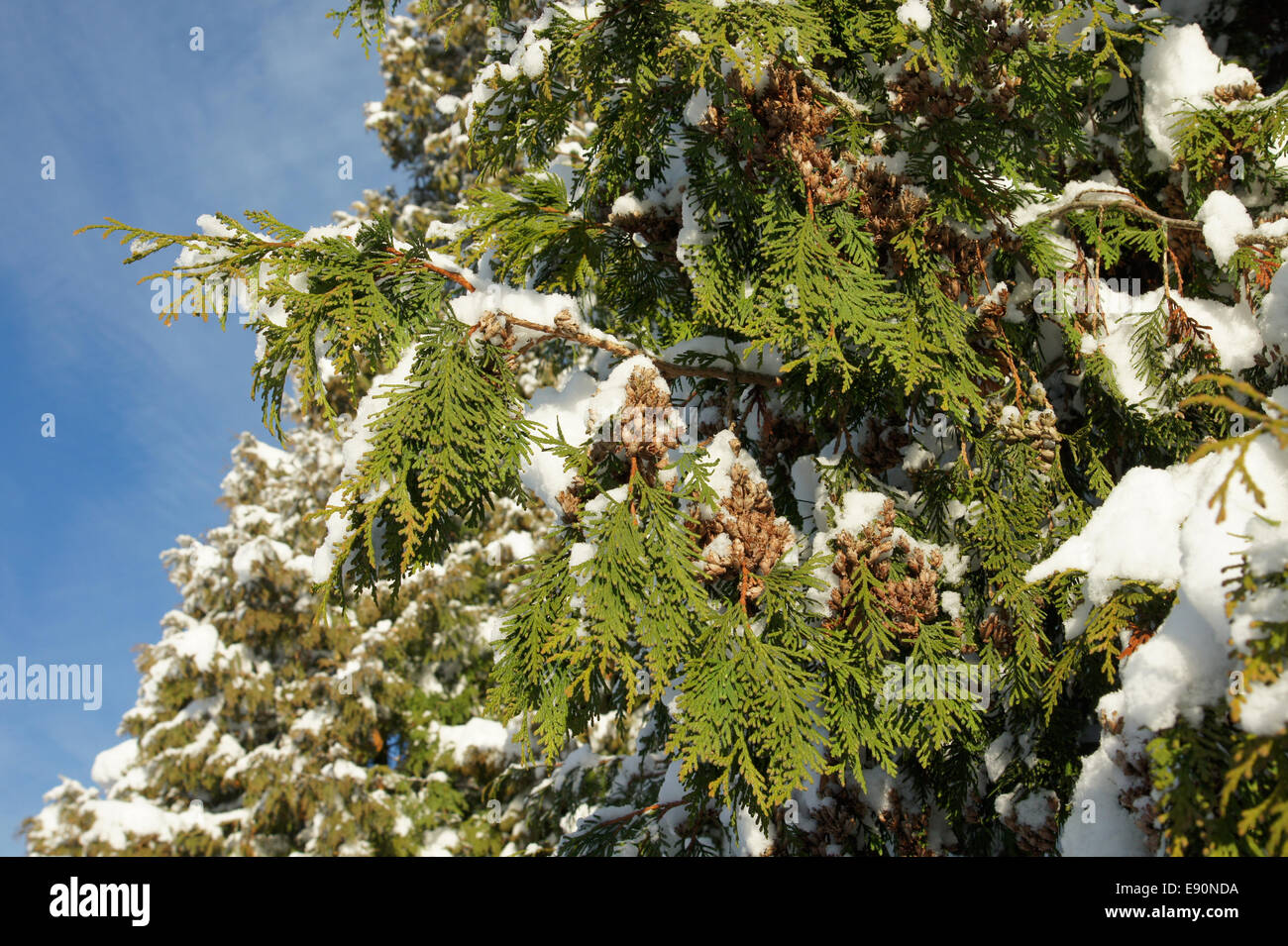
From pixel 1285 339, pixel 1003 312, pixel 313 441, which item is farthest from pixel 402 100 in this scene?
pixel 1285 339

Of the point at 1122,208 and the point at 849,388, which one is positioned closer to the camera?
the point at 849,388

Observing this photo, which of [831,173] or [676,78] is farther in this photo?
[676,78]

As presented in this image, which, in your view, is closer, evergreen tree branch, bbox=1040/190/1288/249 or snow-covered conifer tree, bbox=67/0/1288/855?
snow-covered conifer tree, bbox=67/0/1288/855

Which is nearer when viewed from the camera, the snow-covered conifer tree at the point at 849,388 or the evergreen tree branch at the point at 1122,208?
the snow-covered conifer tree at the point at 849,388

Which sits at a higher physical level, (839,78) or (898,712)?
(839,78)

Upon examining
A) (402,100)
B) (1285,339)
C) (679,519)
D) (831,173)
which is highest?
(402,100)

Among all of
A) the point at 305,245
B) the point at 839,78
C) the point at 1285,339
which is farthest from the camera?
the point at 839,78

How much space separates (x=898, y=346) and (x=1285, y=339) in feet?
3.22

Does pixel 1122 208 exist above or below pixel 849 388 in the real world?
above

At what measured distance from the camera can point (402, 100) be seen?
38.4 feet

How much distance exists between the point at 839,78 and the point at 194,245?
2425 mm
